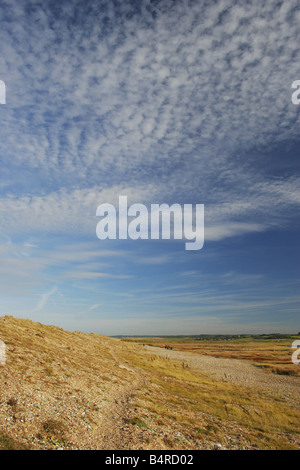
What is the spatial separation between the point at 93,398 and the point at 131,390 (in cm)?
756

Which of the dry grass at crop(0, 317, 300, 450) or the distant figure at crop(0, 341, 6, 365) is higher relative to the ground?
the distant figure at crop(0, 341, 6, 365)

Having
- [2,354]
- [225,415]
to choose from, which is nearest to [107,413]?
[2,354]

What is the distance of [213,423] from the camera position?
2056cm

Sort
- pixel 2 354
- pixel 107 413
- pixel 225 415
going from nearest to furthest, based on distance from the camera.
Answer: pixel 107 413, pixel 2 354, pixel 225 415

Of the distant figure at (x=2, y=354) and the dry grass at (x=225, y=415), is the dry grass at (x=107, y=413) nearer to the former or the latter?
the dry grass at (x=225, y=415)

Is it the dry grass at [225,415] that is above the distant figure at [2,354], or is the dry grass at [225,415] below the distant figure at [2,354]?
below

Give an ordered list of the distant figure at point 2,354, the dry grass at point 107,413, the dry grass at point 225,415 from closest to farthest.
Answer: the dry grass at point 107,413 < the dry grass at point 225,415 < the distant figure at point 2,354

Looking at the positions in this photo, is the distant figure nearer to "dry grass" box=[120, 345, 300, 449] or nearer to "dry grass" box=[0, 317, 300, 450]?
"dry grass" box=[0, 317, 300, 450]

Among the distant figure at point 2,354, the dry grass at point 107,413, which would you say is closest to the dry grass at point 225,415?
the dry grass at point 107,413

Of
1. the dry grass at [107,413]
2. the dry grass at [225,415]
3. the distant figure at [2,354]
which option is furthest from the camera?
the distant figure at [2,354]

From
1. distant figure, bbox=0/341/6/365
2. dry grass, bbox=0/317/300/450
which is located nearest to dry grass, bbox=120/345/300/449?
dry grass, bbox=0/317/300/450

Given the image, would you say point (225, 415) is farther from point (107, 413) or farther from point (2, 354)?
point (2, 354)
